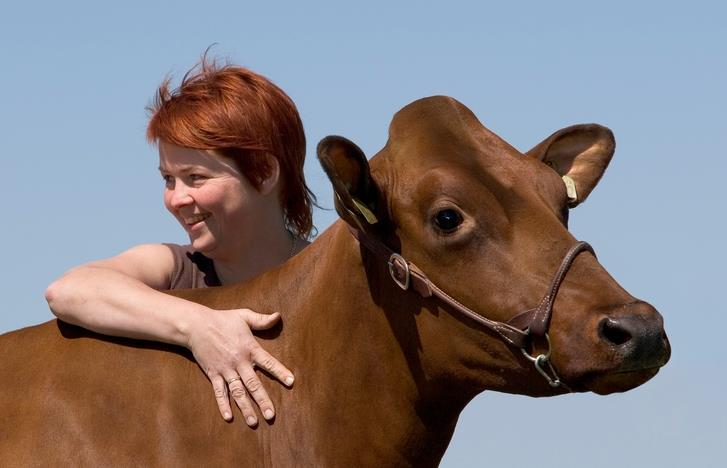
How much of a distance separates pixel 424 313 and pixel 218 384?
113 cm

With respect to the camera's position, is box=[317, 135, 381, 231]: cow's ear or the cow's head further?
box=[317, 135, 381, 231]: cow's ear

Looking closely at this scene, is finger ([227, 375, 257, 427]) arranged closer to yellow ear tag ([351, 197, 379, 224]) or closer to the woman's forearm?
the woman's forearm

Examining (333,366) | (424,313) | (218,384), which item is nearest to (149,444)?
(218,384)

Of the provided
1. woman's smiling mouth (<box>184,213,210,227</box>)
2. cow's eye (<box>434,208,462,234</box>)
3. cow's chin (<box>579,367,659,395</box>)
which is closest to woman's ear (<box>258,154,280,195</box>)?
woman's smiling mouth (<box>184,213,210,227</box>)

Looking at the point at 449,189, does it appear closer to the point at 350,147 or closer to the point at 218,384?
the point at 350,147

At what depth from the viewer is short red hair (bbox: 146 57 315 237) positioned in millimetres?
8391

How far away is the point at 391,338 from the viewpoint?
7.27 m

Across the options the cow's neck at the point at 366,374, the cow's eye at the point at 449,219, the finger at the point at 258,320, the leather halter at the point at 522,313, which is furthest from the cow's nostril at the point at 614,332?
the finger at the point at 258,320

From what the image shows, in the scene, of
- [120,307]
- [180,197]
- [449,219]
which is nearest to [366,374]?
[449,219]

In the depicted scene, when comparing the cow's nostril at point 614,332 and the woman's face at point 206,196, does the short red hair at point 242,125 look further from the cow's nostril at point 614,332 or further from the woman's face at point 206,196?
the cow's nostril at point 614,332

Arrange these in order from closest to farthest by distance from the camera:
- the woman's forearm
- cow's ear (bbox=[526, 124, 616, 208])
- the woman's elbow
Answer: the woman's forearm, the woman's elbow, cow's ear (bbox=[526, 124, 616, 208])

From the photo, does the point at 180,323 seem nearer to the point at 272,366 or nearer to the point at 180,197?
the point at 272,366

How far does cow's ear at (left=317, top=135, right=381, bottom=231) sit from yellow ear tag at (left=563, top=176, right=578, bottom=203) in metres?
1.02

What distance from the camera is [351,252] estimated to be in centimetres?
745
